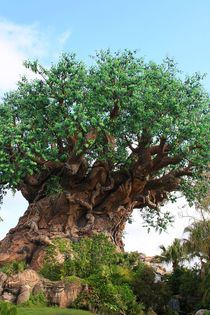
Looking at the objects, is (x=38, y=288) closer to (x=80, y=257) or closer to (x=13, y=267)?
(x=80, y=257)

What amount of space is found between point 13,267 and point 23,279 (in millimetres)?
2004

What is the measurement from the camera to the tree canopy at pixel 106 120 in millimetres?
22734

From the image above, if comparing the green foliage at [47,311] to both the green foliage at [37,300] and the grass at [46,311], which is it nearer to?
the grass at [46,311]

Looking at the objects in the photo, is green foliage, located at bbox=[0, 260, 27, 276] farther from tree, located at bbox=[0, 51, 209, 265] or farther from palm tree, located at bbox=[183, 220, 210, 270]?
palm tree, located at bbox=[183, 220, 210, 270]

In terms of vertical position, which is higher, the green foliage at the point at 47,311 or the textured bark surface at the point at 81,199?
the textured bark surface at the point at 81,199

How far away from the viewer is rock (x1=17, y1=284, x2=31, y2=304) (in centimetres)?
1870

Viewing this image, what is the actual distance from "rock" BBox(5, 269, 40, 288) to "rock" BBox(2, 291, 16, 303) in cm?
30

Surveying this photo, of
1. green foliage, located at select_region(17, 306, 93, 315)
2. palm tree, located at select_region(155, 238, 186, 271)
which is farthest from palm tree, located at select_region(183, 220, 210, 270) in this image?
green foliage, located at select_region(17, 306, 93, 315)

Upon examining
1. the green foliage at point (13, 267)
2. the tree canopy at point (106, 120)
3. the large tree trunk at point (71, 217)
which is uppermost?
the tree canopy at point (106, 120)

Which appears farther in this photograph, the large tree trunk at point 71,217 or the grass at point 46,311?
the large tree trunk at point 71,217

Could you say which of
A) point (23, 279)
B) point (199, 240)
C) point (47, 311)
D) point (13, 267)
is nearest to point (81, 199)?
point (13, 267)

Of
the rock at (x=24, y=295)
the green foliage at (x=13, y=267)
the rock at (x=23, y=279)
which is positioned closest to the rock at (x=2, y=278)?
the rock at (x=23, y=279)

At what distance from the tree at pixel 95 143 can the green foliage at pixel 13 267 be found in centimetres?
137

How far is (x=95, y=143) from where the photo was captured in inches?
954
